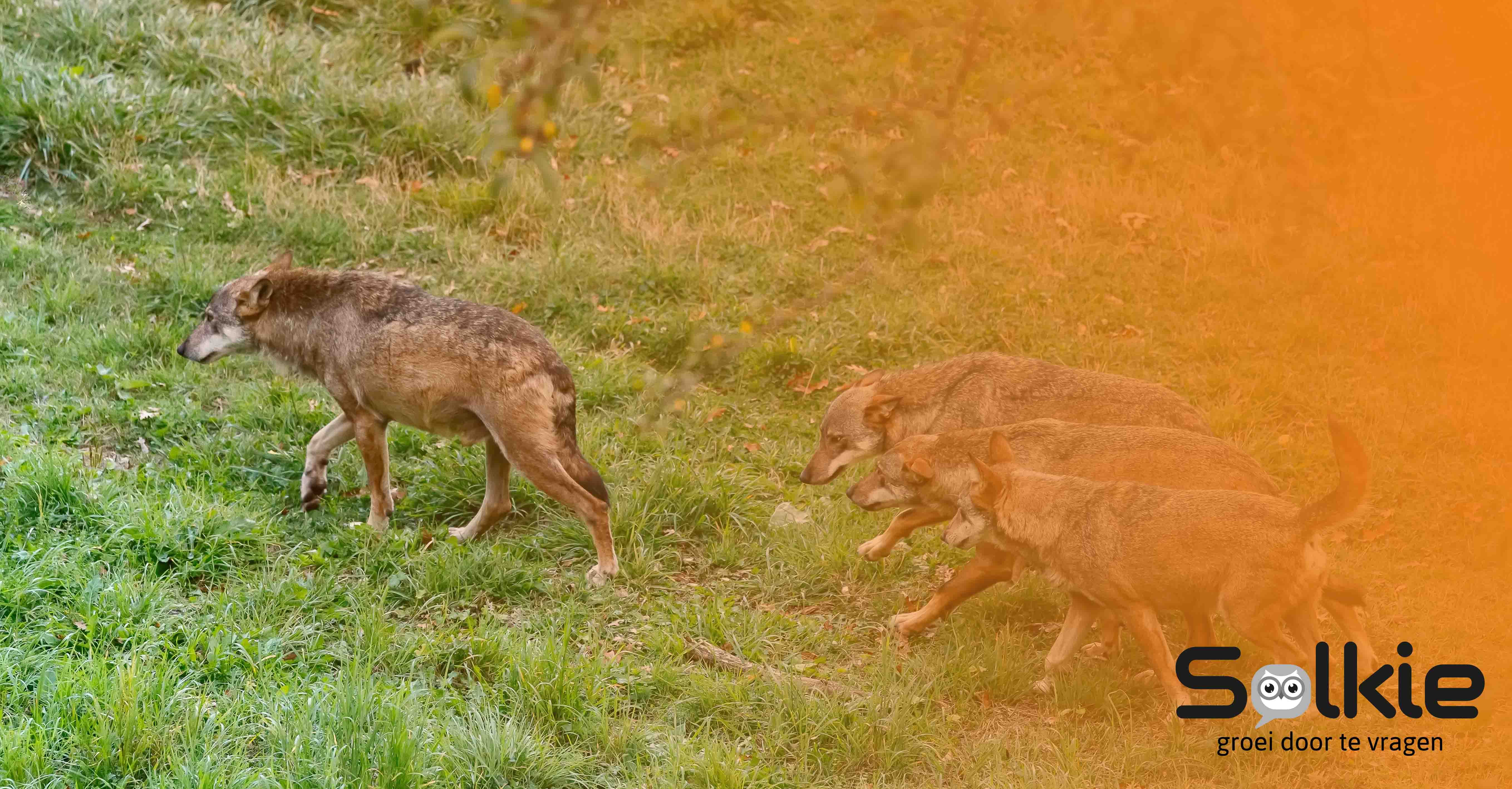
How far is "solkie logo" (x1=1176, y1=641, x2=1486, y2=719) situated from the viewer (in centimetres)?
576

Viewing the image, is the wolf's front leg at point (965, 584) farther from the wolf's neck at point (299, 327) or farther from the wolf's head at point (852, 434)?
the wolf's neck at point (299, 327)

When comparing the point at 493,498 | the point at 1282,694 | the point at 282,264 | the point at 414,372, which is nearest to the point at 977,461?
the point at 1282,694

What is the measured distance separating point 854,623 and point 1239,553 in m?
2.11

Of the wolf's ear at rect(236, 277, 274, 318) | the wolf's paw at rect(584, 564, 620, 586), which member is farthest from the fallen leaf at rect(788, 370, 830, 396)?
the wolf's ear at rect(236, 277, 274, 318)

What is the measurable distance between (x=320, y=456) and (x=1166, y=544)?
4.84 metres

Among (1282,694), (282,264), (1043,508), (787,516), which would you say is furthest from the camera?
(282,264)

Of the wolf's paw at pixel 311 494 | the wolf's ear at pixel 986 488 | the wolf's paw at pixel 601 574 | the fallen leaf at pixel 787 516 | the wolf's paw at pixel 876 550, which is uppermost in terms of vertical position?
the wolf's ear at pixel 986 488

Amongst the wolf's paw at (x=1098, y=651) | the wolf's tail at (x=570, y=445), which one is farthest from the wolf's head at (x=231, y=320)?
the wolf's paw at (x=1098, y=651)

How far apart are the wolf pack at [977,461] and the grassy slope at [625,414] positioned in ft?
1.29

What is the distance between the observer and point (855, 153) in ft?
14.0

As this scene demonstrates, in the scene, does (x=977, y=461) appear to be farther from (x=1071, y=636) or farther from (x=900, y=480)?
(x=1071, y=636)

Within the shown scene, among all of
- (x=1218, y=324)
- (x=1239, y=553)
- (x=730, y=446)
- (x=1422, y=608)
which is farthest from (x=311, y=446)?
(x=1218, y=324)

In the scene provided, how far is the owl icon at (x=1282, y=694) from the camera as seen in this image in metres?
5.72

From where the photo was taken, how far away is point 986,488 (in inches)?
240
